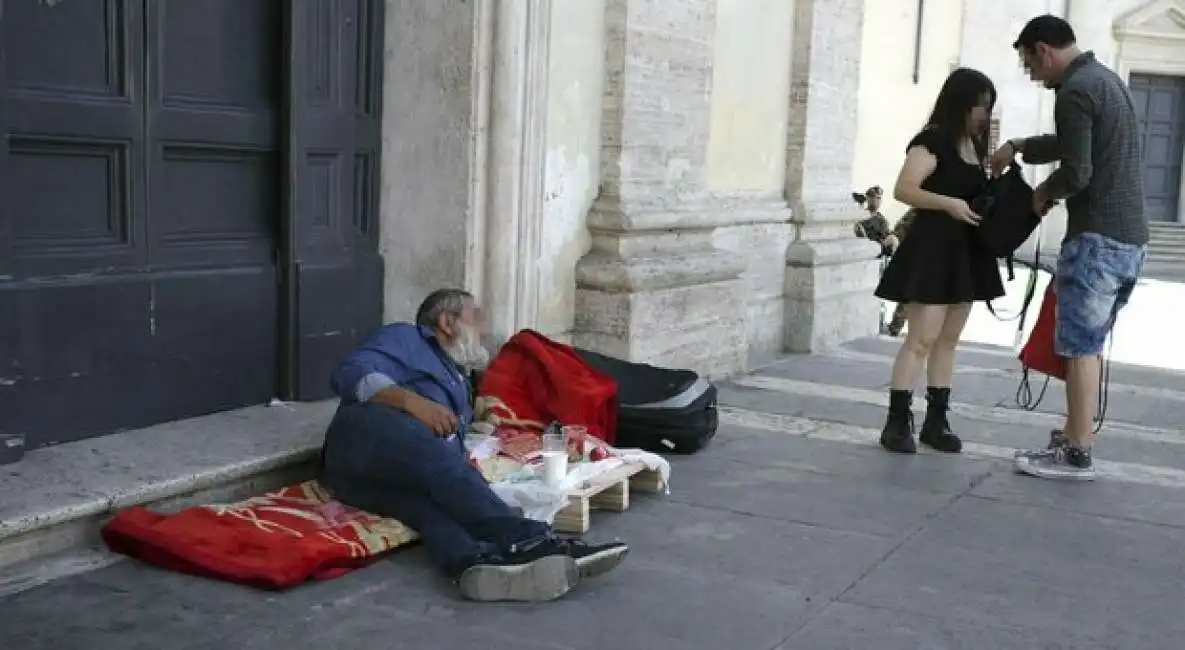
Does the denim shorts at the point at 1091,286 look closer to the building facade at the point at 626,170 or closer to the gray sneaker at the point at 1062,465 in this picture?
the gray sneaker at the point at 1062,465

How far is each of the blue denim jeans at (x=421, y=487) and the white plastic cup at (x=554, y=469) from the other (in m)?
0.33

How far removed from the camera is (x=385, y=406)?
14.3 feet

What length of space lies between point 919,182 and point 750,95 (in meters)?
2.93

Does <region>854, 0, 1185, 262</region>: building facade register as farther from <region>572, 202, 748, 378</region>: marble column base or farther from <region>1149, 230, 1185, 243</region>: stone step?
<region>572, 202, 748, 378</region>: marble column base

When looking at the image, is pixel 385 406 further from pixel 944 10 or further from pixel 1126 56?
pixel 1126 56

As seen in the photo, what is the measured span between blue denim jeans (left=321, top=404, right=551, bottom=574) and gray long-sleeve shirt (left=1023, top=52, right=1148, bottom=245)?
2.69 metres

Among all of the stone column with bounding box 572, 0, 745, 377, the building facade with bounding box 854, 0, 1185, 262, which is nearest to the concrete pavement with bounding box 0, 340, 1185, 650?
the stone column with bounding box 572, 0, 745, 377

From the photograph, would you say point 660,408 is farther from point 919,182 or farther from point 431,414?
point 431,414

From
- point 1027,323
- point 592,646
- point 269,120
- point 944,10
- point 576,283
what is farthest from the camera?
point 944,10

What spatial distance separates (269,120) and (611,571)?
8.05 feet

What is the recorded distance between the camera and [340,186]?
230 inches

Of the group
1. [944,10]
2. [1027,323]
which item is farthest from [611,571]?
[944,10]

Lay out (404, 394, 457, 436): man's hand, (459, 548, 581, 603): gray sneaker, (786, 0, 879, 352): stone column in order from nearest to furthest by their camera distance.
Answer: (459, 548, 581, 603): gray sneaker < (404, 394, 457, 436): man's hand < (786, 0, 879, 352): stone column

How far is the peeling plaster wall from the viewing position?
596 centimetres
